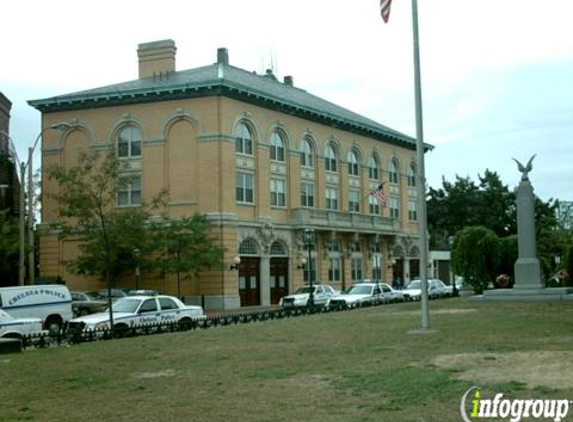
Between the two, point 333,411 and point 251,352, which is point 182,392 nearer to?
point 333,411

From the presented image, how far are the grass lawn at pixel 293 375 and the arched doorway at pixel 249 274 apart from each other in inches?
1231

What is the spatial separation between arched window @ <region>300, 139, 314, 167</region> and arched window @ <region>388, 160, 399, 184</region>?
13.1 meters

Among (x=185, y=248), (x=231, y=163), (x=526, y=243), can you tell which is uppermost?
(x=231, y=163)

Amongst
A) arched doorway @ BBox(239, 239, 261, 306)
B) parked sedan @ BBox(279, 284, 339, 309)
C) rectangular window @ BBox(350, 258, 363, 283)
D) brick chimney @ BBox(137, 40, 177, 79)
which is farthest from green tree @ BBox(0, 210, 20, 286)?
rectangular window @ BBox(350, 258, 363, 283)

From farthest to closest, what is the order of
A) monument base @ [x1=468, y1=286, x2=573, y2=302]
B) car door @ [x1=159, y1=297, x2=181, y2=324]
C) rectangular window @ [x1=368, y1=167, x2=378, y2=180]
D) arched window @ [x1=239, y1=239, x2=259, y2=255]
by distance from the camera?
rectangular window @ [x1=368, y1=167, x2=378, y2=180]
arched window @ [x1=239, y1=239, x2=259, y2=255]
monument base @ [x1=468, y1=286, x2=573, y2=302]
car door @ [x1=159, y1=297, x2=181, y2=324]

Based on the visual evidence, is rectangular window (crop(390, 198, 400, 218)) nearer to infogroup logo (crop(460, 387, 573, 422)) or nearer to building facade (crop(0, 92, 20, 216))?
building facade (crop(0, 92, 20, 216))

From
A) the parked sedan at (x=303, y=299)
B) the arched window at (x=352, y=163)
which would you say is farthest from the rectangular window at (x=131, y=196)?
the arched window at (x=352, y=163)

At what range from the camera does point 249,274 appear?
2148 inches

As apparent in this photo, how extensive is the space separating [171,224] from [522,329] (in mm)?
29663

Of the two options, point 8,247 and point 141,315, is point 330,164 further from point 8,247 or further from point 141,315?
point 141,315

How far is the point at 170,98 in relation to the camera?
2101 inches

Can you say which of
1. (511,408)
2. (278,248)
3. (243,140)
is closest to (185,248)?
(243,140)

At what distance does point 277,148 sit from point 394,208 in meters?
19.4

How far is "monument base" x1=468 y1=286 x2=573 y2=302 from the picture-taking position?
3413cm
